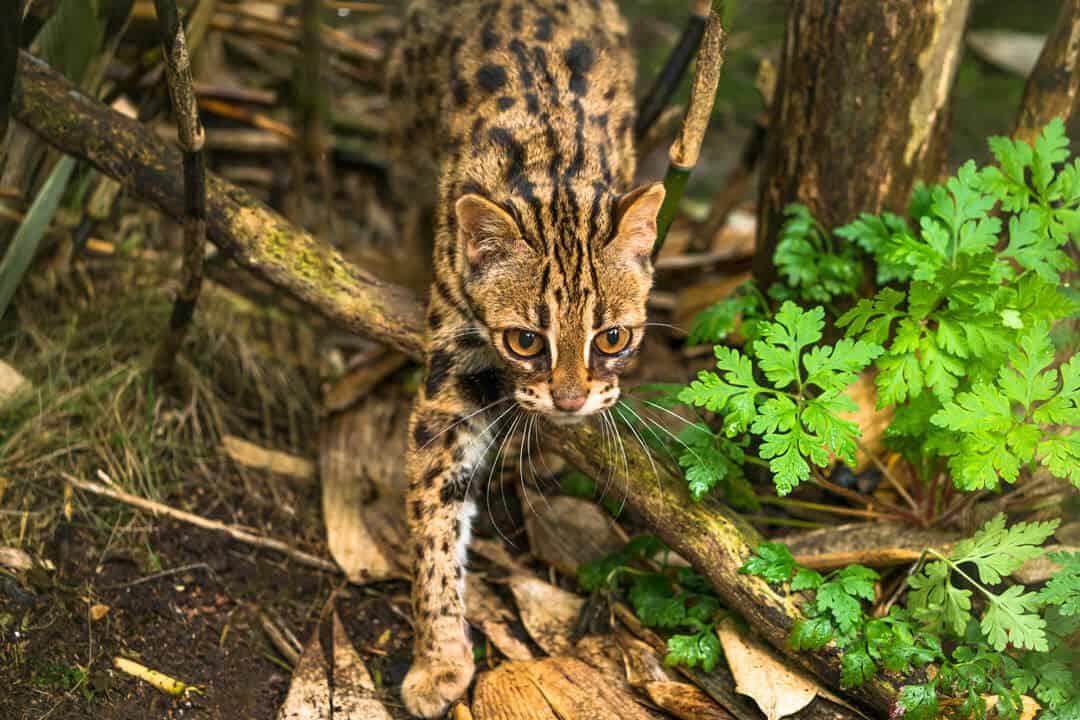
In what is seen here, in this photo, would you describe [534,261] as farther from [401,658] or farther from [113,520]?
[113,520]

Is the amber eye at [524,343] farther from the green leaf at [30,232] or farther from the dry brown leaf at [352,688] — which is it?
the green leaf at [30,232]

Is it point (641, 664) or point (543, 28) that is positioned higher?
point (543, 28)

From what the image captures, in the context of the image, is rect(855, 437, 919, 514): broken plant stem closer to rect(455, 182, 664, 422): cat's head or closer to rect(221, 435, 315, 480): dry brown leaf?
rect(455, 182, 664, 422): cat's head

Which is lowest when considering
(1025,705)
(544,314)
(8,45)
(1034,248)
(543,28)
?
(1025,705)

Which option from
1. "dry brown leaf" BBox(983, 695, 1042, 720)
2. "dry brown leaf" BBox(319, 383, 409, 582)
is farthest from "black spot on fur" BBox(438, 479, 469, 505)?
"dry brown leaf" BBox(983, 695, 1042, 720)

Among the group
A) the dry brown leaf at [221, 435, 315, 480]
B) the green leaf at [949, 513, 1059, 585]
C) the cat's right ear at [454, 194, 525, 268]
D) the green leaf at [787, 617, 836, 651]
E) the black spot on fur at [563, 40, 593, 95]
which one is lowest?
the dry brown leaf at [221, 435, 315, 480]

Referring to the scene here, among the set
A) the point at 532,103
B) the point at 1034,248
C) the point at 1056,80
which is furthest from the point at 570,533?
the point at 1056,80

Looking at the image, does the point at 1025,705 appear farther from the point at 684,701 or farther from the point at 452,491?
the point at 452,491
